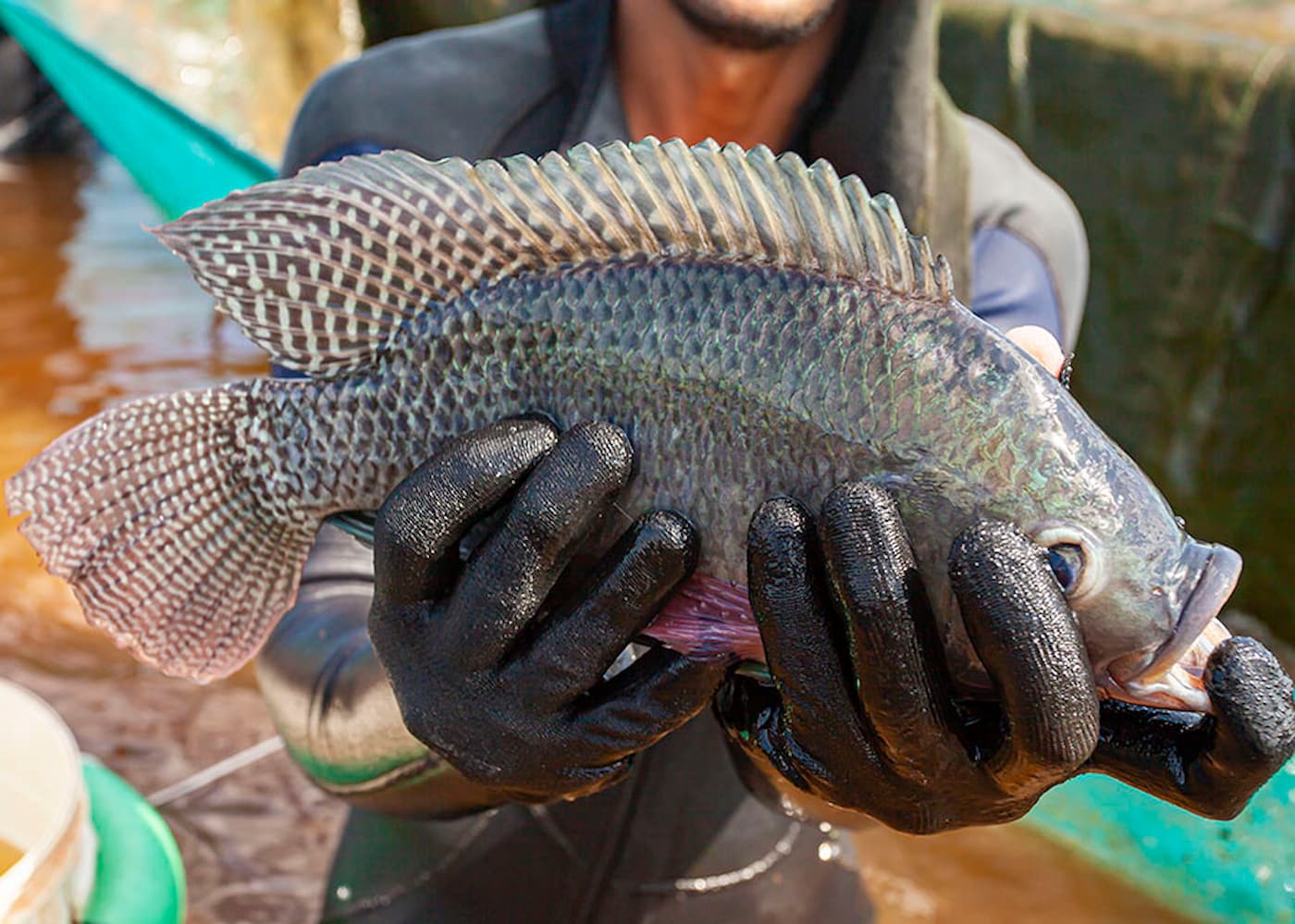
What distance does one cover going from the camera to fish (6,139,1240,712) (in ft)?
3.44

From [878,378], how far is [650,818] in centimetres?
103

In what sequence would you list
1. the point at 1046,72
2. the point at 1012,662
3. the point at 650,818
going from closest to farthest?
the point at 1012,662, the point at 650,818, the point at 1046,72

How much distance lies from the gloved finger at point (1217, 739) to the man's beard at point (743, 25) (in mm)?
1247

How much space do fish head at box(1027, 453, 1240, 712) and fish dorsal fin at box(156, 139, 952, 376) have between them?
253 millimetres

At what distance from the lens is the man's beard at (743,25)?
1.87 meters

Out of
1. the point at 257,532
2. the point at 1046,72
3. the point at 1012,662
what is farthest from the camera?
the point at 1046,72

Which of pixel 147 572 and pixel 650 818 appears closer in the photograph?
pixel 147 572

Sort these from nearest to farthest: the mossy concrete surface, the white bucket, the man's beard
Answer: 1. the white bucket
2. the man's beard
3. the mossy concrete surface

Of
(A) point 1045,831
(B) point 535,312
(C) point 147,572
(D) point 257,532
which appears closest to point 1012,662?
(B) point 535,312

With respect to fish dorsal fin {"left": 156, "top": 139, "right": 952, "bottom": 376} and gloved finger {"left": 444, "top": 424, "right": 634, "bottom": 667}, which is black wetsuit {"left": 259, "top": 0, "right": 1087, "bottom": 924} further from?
fish dorsal fin {"left": 156, "top": 139, "right": 952, "bottom": 376}

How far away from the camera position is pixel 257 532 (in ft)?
4.68

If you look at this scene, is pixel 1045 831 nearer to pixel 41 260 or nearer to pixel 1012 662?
pixel 1012 662

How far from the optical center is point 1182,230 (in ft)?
14.7

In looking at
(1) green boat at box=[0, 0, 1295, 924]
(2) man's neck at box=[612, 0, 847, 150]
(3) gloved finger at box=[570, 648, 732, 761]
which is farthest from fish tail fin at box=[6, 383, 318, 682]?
(1) green boat at box=[0, 0, 1295, 924]
